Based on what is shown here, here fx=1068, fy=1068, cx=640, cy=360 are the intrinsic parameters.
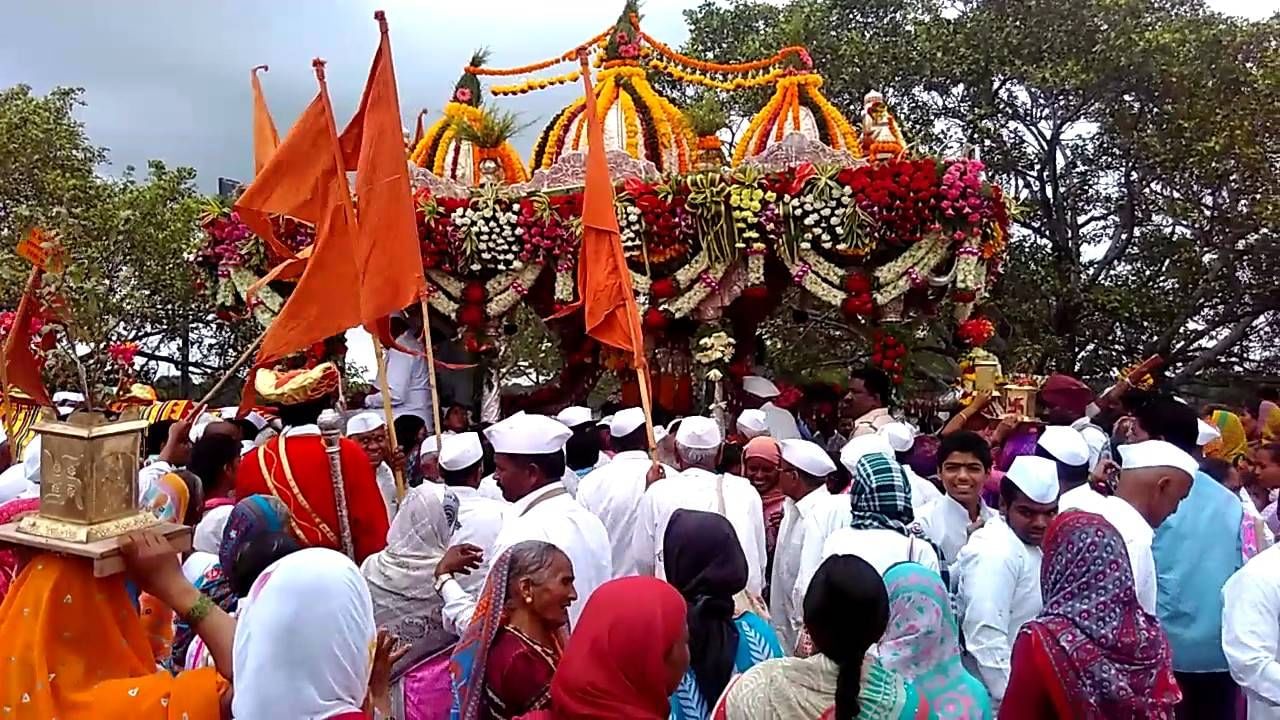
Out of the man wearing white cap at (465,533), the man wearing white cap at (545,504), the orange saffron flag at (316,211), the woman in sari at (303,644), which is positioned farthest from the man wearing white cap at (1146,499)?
the orange saffron flag at (316,211)

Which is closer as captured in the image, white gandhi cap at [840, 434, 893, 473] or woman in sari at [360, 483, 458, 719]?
woman in sari at [360, 483, 458, 719]

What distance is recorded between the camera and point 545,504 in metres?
3.39

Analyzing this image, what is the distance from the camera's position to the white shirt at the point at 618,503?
4.29 meters

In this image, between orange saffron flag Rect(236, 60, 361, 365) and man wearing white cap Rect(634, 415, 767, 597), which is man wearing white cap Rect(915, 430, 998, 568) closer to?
man wearing white cap Rect(634, 415, 767, 597)

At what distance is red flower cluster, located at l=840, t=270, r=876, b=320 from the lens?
9359 mm

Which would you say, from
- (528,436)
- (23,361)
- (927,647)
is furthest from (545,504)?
(23,361)

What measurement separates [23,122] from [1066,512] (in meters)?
17.8

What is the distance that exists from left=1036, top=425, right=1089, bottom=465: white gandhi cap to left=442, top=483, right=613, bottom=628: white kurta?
6.28 ft

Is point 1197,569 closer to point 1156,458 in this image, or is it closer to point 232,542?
point 1156,458

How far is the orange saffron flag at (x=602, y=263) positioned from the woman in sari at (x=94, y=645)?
3.94m

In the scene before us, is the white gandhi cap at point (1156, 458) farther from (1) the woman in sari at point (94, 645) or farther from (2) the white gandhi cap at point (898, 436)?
(1) the woman in sari at point (94, 645)

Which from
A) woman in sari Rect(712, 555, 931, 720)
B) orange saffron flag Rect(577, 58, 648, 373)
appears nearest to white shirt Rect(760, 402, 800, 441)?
orange saffron flag Rect(577, 58, 648, 373)

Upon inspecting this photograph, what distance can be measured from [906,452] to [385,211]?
2.92 m

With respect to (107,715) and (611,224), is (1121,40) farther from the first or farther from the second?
(107,715)
